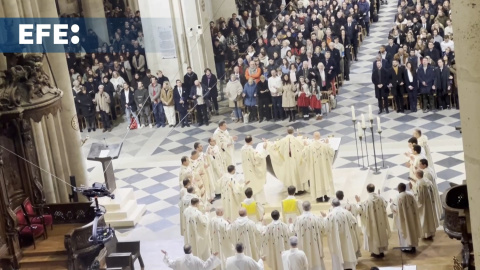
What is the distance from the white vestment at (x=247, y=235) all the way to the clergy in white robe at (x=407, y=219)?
2207 millimetres

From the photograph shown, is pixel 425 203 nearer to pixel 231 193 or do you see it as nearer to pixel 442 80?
pixel 231 193

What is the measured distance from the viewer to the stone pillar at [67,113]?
58.2 ft

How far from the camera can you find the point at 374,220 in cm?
1527

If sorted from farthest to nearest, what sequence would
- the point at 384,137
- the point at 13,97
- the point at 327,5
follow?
the point at 327,5, the point at 384,137, the point at 13,97

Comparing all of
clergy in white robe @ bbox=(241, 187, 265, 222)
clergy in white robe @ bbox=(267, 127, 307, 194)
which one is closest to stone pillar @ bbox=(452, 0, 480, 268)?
clergy in white robe @ bbox=(241, 187, 265, 222)

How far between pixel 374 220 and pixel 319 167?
248 cm

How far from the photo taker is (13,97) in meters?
14.3

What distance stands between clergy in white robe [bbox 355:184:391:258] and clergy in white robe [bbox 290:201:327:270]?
703 millimetres

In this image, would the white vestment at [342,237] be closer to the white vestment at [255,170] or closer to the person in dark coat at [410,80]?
the white vestment at [255,170]

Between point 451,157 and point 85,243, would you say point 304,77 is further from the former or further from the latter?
point 85,243

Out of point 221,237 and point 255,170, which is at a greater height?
point 255,170

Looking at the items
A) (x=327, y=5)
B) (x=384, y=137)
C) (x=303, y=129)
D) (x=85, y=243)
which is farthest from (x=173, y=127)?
(x=85, y=243)

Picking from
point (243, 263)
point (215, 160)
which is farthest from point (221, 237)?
point (215, 160)

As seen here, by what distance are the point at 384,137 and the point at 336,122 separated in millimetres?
1817
